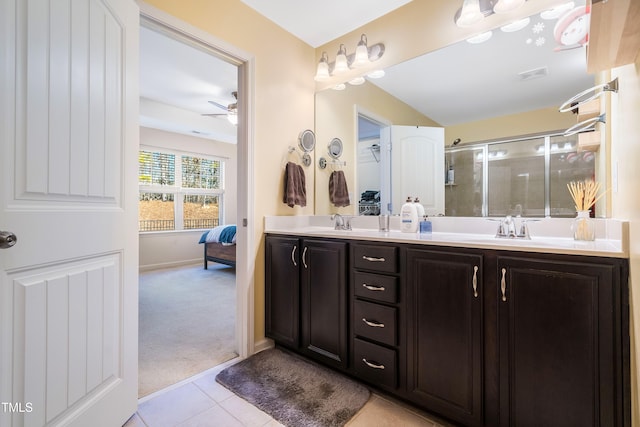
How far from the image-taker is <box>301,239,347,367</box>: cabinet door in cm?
174

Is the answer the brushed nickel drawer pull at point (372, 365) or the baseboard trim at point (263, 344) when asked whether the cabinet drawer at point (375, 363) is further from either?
the baseboard trim at point (263, 344)

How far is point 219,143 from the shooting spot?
19.4 ft

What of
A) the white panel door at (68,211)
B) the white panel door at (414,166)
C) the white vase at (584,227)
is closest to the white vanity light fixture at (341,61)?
the white panel door at (414,166)

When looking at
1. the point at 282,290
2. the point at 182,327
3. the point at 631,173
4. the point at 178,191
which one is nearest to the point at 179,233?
the point at 178,191

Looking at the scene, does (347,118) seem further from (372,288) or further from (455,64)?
(372,288)

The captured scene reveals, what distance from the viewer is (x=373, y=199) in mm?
2393

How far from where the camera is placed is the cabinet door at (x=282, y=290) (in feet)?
6.54

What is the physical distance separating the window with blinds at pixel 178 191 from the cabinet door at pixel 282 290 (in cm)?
390

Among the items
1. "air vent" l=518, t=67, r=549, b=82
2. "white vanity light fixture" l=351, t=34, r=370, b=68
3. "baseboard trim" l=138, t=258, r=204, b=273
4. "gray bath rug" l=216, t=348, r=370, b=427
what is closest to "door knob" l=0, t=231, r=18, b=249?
"gray bath rug" l=216, t=348, r=370, b=427

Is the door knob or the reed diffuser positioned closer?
the door knob

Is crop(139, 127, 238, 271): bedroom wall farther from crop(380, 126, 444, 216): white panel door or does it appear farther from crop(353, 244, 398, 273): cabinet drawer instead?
crop(353, 244, 398, 273): cabinet drawer

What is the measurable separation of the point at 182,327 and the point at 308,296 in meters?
1.43

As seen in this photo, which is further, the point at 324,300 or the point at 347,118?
the point at 347,118

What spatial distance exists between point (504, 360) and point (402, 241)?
0.64m
